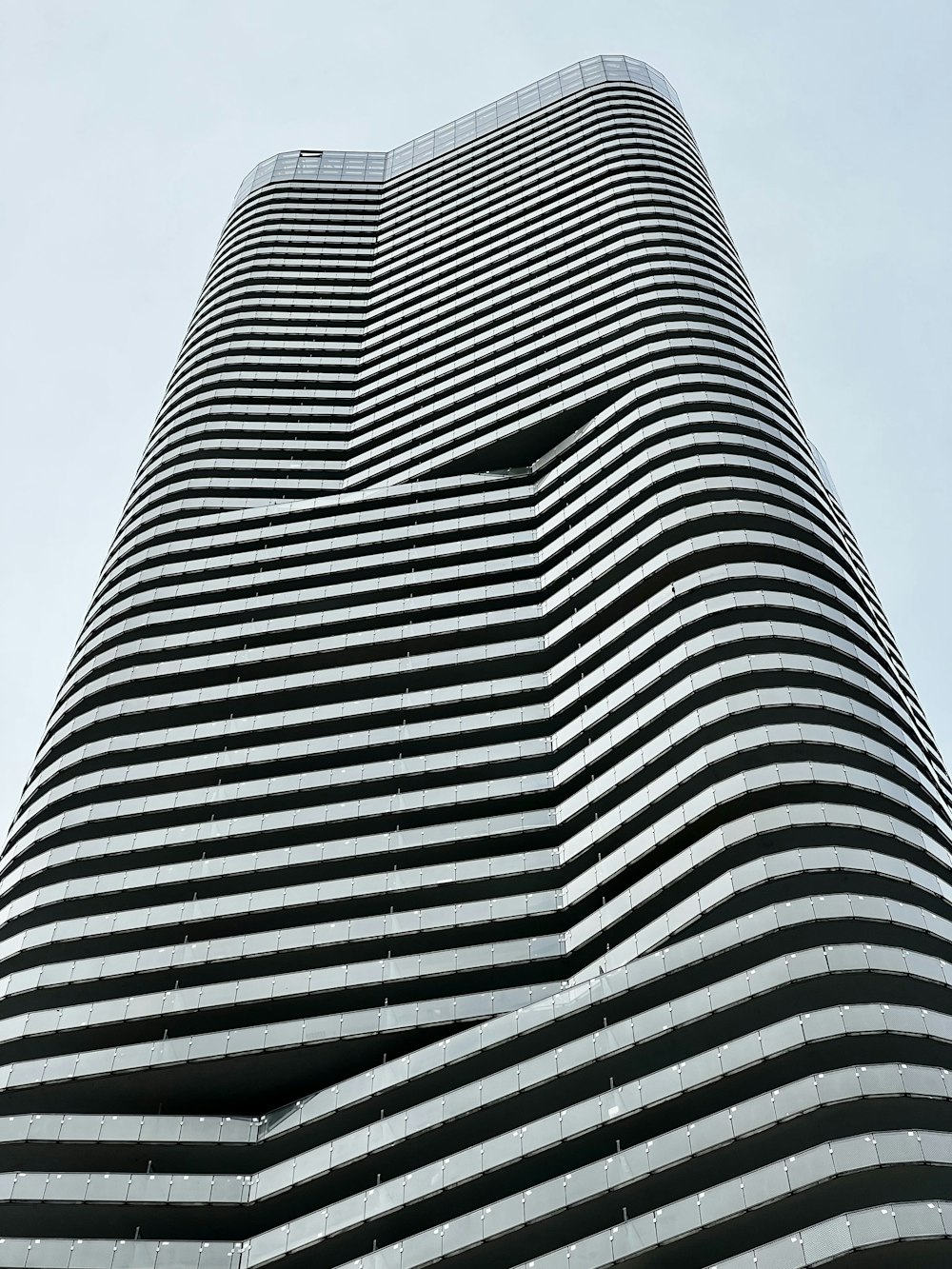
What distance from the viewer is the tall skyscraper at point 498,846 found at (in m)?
31.9

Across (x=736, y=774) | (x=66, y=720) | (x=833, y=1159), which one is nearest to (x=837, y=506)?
(x=736, y=774)

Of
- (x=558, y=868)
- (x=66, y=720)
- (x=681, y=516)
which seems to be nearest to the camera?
(x=558, y=868)

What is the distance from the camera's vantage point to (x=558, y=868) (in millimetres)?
42188

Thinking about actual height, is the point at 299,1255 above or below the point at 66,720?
below

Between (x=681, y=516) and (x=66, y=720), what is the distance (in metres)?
26.1

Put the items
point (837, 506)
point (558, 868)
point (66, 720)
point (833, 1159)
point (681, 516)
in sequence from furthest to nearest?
point (837, 506) < point (66, 720) < point (681, 516) < point (558, 868) < point (833, 1159)

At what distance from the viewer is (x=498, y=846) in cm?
4388

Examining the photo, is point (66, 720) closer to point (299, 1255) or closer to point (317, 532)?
point (317, 532)

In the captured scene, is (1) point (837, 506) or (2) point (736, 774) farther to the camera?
(1) point (837, 506)

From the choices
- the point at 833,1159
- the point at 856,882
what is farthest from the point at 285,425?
the point at 833,1159

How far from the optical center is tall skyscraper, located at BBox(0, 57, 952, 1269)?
31.9 meters

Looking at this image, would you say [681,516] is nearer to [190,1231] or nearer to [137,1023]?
[137,1023]

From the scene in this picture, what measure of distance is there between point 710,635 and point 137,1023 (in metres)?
22.2

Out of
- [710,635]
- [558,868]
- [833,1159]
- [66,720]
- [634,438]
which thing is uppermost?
[634,438]
